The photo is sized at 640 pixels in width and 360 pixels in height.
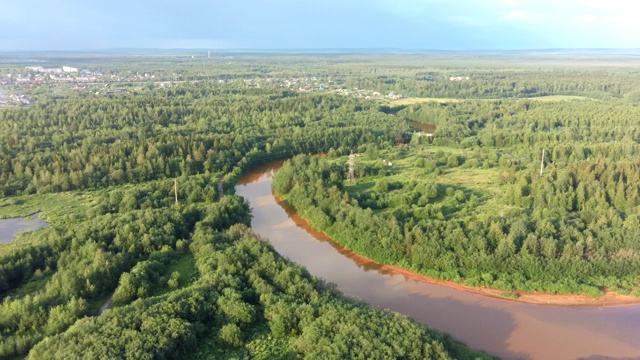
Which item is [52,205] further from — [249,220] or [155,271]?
[155,271]

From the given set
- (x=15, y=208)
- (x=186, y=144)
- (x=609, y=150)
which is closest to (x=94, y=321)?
(x=15, y=208)

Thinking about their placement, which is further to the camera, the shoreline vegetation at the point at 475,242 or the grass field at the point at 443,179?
the grass field at the point at 443,179

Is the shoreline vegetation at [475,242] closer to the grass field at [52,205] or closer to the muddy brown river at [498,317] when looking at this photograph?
the muddy brown river at [498,317]

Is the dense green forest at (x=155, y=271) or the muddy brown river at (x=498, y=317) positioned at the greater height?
the dense green forest at (x=155, y=271)

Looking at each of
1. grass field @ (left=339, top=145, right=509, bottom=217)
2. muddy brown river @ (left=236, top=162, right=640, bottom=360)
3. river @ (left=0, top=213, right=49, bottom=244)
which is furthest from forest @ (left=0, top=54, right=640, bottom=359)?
muddy brown river @ (left=236, top=162, right=640, bottom=360)

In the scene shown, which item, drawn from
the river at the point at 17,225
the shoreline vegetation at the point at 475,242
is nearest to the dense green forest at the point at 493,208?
the shoreline vegetation at the point at 475,242

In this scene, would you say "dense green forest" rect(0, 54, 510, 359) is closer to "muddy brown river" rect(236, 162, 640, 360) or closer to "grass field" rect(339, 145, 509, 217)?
"muddy brown river" rect(236, 162, 640, 360)
